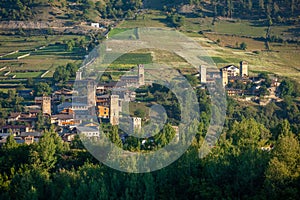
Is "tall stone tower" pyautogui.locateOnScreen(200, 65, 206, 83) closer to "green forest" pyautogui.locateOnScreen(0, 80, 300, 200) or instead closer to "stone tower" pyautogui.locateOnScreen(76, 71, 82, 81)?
"stone tower" pyautogui.locateOnScreen(76, 71, 82, 81)

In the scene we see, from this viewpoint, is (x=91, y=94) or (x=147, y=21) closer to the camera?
(x=91, y=94)

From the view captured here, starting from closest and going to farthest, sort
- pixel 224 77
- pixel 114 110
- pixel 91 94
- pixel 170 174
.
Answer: pixel 170 174 → pixel 114 110 → pixel 91 94 → pixel 224 77

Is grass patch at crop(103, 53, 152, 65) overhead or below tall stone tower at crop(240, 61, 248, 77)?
overhead

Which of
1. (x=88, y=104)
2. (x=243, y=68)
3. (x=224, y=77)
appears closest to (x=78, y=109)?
(x=88, y=104)

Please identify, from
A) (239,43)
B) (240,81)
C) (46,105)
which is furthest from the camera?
(239,43)

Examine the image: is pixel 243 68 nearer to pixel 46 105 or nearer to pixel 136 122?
pixel 46 105

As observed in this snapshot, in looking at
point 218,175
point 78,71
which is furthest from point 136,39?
point 218,175

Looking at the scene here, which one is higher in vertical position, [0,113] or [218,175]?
[218,175]

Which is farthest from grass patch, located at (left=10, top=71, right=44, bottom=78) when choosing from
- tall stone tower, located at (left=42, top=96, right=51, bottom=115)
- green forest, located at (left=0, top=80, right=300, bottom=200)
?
green forest, located at (left=0, top=80, right=300, bottom=200)

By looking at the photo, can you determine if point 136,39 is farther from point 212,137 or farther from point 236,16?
Result: point 212,137
